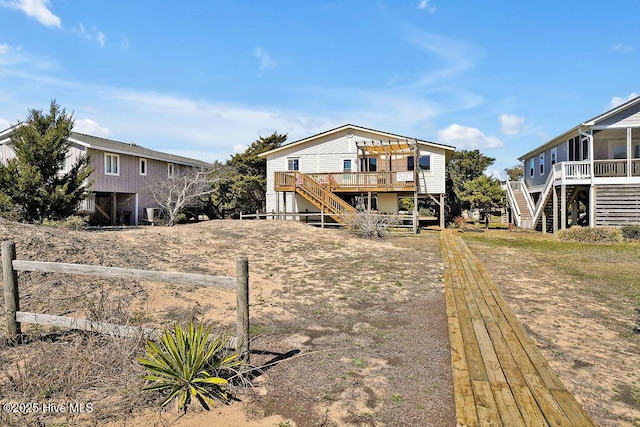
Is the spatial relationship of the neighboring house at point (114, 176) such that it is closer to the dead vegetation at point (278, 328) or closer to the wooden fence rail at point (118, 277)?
the dead vegetation at point (278, 328)

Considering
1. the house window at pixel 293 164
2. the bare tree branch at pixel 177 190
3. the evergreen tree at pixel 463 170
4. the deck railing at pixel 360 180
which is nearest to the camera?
the deck railing at pixel 360 180

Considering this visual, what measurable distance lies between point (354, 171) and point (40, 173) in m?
17.0

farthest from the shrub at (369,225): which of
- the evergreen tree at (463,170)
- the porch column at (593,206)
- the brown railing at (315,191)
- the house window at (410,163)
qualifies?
the evergreen tree at (463,170)

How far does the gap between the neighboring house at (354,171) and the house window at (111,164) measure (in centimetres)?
957

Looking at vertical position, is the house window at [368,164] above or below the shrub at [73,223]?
above

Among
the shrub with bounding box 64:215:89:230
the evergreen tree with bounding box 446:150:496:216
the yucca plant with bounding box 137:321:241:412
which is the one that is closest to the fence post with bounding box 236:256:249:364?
the yucca plant with bounding box 137:321:241:412

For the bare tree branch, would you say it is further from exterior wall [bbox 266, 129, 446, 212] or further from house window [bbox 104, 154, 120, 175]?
exterior wall [bbox 266, 129, 446, 212]

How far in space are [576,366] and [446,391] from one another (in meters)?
1.84

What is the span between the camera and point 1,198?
41.7 feet

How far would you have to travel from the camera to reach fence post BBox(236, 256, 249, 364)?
386 centimetres

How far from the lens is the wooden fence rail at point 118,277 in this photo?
3881mm

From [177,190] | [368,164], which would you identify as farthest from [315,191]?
[177,190]

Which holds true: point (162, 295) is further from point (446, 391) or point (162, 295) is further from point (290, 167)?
point (290, 167)

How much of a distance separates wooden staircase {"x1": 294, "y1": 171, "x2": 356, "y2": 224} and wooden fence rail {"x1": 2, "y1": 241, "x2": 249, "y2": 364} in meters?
15.9
